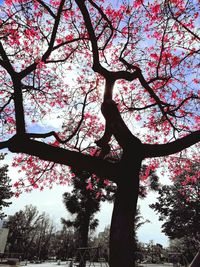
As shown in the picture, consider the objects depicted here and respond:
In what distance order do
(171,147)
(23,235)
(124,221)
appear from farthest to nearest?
(23,235), (171,147), (124,221)

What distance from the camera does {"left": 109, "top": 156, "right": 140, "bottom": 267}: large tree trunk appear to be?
321 cm

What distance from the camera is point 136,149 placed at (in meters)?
4.11

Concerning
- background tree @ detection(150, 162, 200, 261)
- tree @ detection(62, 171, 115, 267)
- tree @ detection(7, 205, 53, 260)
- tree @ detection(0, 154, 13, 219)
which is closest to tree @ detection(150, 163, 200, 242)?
background tree @ detection(150, 162, 200, 261)

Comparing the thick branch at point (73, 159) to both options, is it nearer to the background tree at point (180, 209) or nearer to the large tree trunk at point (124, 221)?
the large tree trunk at point (124, 221)

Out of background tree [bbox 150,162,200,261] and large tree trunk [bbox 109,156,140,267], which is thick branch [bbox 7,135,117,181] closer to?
large tree trunk [bbox 109,156,140,267]

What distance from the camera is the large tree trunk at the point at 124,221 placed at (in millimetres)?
3205

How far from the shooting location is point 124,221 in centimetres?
345

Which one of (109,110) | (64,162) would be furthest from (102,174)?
(109,110)

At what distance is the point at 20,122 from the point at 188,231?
2911 cm

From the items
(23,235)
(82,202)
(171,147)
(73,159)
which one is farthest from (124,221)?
(23,235)

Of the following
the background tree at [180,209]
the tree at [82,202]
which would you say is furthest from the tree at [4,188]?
the background tree at [180,209]

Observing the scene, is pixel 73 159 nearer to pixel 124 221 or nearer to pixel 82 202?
pixel 124 221

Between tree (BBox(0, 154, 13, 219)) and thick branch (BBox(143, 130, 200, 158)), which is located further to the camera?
tree (BBox(0, 154, 13, 219))

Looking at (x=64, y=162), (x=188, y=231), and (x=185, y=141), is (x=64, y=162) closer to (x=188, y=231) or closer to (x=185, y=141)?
(x=185, y=141)
